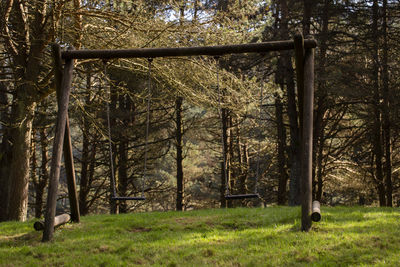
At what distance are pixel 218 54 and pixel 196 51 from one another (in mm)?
366

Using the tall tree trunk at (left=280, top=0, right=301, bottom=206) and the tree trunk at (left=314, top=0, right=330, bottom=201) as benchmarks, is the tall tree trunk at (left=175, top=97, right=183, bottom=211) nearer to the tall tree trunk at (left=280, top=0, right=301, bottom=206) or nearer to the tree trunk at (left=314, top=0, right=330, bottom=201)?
the tall tree trunk at (left=280, top=0, right=301, bottom=206)

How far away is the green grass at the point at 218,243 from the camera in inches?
199

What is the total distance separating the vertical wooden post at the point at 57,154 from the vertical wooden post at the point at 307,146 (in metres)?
3.79

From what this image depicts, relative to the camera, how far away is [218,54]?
647cm

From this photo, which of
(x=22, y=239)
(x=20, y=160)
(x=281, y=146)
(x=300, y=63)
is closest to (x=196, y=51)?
(x=300, y=63)

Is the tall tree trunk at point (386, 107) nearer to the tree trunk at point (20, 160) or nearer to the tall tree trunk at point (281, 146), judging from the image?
the tall tree trunk at point (281, 146)

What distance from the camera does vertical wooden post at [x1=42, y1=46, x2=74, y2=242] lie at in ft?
19.9

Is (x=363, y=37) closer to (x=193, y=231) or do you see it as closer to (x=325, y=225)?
(x=325, y=225)

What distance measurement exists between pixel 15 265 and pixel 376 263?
449cm

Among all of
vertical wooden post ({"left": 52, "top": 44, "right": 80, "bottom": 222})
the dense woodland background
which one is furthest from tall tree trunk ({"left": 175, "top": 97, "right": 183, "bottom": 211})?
vertical wooden post ({"left": 52, "top": 44, "right": 80, "bottom": 222})

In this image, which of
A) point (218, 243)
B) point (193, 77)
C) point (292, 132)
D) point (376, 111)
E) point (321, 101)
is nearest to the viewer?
point (218, 243)

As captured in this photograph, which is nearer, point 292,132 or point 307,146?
point 307,146

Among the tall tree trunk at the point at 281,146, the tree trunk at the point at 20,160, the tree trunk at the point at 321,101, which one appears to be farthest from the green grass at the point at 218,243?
the tall tree trunk at the point at 281,146

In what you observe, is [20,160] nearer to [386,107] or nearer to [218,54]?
[218,54]
